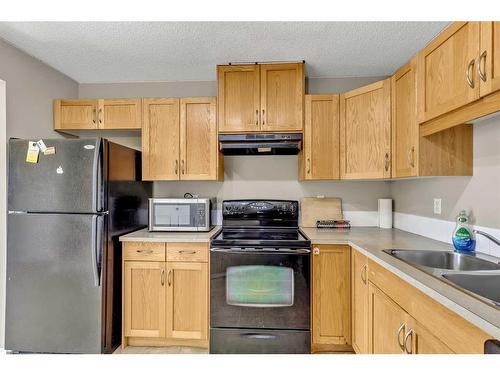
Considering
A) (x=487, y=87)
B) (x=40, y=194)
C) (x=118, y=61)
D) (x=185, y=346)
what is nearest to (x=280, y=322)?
(x=185, y=346)

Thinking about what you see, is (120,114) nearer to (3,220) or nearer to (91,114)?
(91,114)

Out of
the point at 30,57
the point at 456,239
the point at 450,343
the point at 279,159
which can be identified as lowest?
the point at 450,343

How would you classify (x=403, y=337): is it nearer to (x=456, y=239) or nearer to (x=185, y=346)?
(x=456, y=239)

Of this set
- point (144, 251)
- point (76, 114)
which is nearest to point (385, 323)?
point (144, 251)

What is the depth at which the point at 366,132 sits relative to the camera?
2166 mm

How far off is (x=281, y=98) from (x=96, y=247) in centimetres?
185

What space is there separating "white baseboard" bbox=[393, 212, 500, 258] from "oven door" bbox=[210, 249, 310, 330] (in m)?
0.92

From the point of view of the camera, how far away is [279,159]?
270 centimetres

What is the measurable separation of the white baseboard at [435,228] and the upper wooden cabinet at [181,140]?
1684 mm

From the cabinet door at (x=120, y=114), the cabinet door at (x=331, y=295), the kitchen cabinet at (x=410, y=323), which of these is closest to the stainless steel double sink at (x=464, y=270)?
the kitchen cabinet at (x=410, y=323)

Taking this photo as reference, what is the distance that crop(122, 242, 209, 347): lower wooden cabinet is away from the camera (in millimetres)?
2061

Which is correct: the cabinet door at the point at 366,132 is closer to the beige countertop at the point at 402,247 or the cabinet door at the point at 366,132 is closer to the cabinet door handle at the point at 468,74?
the beige countertop at the point at 402,247

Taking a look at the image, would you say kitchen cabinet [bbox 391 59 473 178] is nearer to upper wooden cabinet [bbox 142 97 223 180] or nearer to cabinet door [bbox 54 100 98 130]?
upper wooden cabinet [bbox 142 97 223 180]

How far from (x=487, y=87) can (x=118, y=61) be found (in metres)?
2.49
